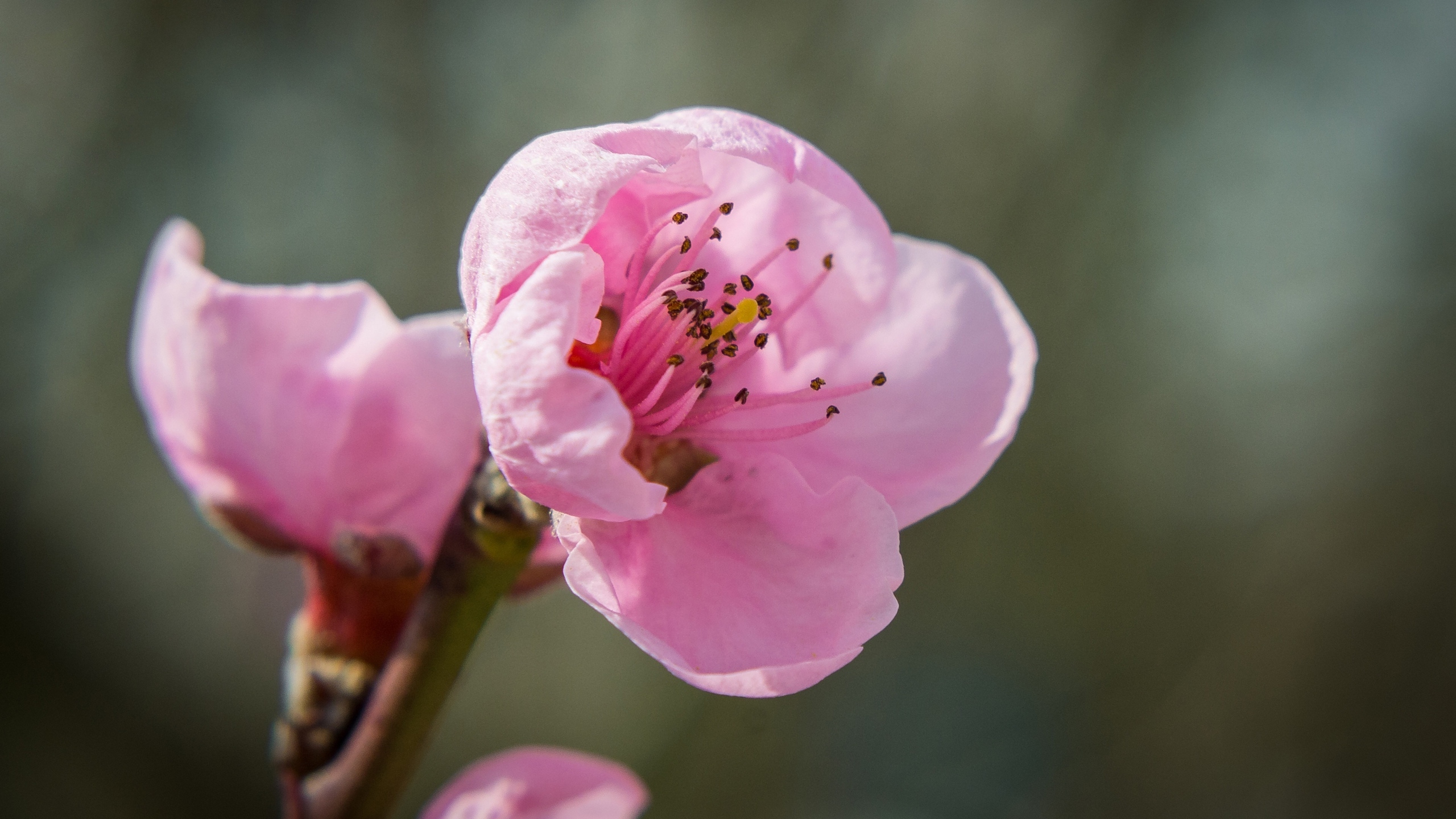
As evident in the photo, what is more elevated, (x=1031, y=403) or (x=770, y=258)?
(x=770, y=258)

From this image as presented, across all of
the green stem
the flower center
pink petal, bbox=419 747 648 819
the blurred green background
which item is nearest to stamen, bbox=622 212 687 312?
the flower center

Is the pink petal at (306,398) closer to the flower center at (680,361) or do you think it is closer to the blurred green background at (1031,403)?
the flower center at (680,361)

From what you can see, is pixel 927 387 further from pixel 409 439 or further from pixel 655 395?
pixel 409 439

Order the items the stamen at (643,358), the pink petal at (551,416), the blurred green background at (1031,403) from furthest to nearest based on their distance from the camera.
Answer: the blurred green background at (1031,403) < the stamen at (643,358) < the pink petal at (551,416)

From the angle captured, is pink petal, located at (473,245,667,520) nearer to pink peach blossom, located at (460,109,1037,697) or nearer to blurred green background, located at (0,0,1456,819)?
pink peach blossom, located at (460,109,1037,697)

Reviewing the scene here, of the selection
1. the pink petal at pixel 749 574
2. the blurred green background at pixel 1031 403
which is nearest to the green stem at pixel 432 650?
the pink petal at pixel 749 574

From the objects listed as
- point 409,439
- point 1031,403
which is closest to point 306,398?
point 409,439

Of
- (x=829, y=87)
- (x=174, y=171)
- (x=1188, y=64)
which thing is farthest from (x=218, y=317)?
(x=1188, y=64)

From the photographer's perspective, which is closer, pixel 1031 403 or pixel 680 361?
pixel 680 361
